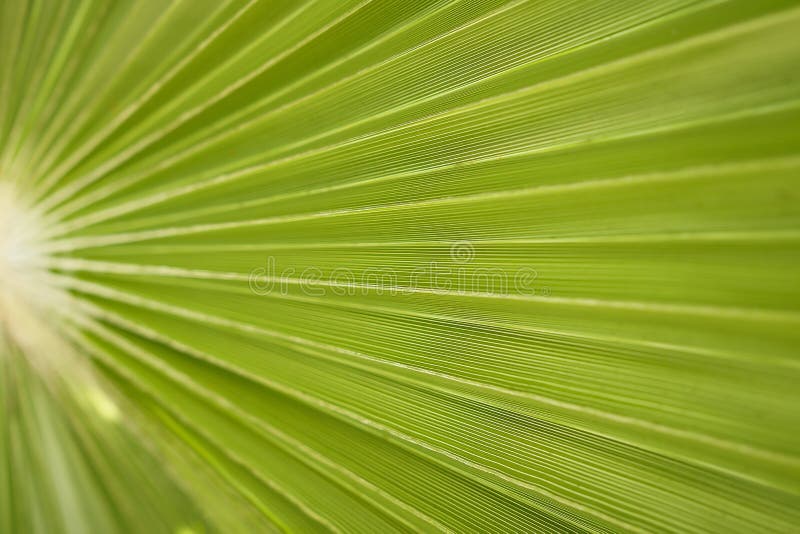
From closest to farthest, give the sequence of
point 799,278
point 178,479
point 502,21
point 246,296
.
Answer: point 799,278, point 502,21, point 246,296, point 178,479

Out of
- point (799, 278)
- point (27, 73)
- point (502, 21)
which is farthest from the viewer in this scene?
point (27, 73)

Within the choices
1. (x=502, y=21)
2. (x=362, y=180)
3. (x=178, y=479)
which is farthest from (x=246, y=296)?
(x=502, y=21)

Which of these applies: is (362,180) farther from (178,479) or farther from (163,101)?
(178,479)

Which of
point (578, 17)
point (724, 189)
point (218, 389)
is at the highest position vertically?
point (578, 17)

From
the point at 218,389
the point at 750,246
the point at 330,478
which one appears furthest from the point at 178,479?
the point at 750,246

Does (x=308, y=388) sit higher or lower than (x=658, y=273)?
lower

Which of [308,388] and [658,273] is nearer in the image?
[658,273]
